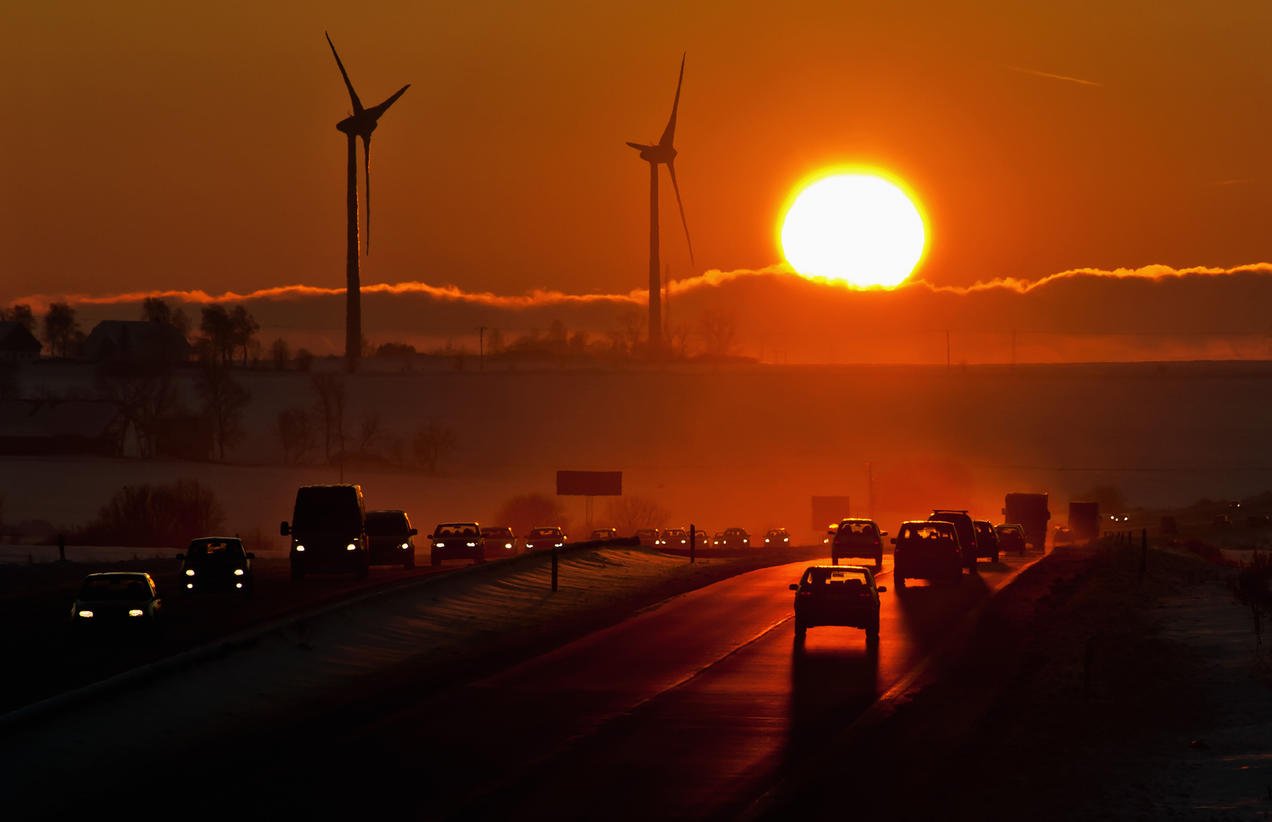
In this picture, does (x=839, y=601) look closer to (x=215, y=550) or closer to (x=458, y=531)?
(x=215, y=550)

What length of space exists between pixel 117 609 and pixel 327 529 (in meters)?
16.3

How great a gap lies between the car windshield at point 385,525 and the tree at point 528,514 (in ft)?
276

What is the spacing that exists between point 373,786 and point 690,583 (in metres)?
37.6

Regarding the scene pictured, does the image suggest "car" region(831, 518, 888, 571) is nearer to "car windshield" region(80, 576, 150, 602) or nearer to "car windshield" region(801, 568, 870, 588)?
"car windshield" region(801, 568, 870, 588)

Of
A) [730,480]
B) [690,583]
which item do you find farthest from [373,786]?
[730,480]

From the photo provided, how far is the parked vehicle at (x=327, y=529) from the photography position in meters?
53.2

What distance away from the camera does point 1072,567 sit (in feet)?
221

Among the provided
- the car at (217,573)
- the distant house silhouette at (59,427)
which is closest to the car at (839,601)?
the car at (217,573)

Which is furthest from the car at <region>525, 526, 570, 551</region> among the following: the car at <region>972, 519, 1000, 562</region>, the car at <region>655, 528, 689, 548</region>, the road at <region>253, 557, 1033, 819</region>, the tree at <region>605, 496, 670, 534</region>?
the tree at <region>605, 496, 670, 534</region>

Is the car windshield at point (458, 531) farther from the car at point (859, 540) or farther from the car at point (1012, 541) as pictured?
the car at point (1012, 541)

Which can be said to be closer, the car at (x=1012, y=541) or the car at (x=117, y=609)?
the car at (x=117, y=609)

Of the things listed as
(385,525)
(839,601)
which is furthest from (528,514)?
(839,601)

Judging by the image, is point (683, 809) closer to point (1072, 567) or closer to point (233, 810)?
point (233, 810)

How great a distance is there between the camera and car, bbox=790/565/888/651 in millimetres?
36500
